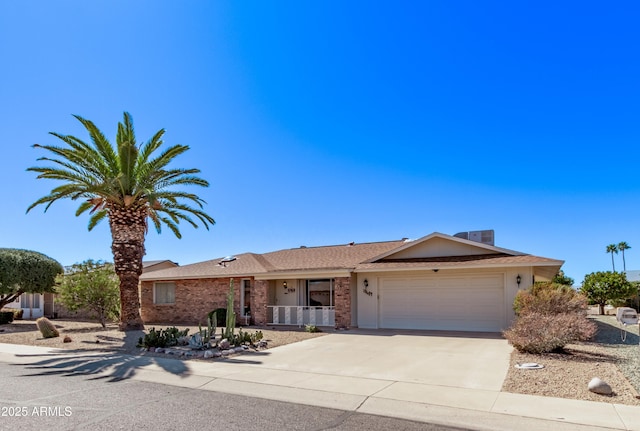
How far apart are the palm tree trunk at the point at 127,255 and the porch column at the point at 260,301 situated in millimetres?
5160

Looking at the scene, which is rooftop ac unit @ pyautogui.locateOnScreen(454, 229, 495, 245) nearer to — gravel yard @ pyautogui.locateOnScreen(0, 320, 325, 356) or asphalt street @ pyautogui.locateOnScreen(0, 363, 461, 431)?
gravel yard @ pyautogui.locateOnScreen(0, 320, 325, 356)

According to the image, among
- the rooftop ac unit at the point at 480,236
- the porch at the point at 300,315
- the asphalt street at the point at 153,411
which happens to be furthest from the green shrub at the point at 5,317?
the rooftop ac unit at the point at 480,236

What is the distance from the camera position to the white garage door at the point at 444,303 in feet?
53.8

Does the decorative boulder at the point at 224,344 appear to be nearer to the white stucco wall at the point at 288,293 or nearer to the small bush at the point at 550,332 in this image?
the small bush at the point at 550,332

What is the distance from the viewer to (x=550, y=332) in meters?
10.5

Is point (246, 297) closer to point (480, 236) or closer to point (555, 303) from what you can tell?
point (480, 236)

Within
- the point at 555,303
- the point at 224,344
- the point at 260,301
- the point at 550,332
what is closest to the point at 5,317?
the point at 260,301

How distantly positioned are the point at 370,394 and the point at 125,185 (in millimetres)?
12976

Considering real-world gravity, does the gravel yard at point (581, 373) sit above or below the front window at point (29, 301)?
above

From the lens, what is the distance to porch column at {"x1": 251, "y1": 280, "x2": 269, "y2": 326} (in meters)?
20.2

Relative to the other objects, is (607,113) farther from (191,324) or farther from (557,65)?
(191,324)

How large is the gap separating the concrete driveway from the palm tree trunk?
7787 millimetres

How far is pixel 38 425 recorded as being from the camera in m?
5.71

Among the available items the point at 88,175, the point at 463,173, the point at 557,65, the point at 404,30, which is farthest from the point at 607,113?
the point at 88,175
